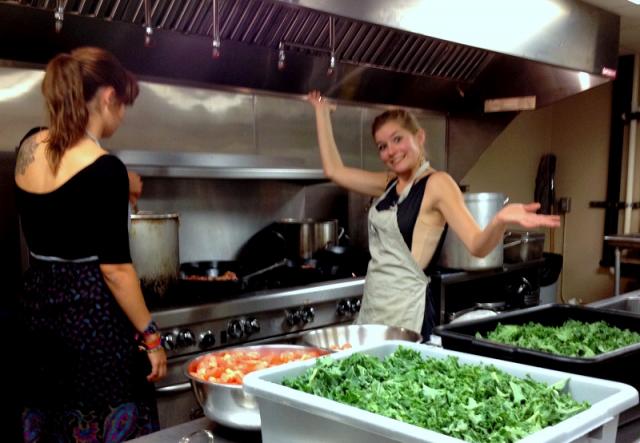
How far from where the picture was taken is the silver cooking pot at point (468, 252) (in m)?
3.60

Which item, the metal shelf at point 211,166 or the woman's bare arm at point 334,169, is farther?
the woman's bare arm at point 334,169

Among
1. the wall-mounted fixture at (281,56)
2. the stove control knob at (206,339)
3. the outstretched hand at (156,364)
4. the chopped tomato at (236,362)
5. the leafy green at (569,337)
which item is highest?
the wall-mounted fixture at (281,56)

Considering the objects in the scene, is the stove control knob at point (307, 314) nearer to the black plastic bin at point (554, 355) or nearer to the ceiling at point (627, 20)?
the black plastic bin at point (554, 355)

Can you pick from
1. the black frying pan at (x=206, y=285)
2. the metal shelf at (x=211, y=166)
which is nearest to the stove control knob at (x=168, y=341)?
the black frying pan at (x=206, y=285)

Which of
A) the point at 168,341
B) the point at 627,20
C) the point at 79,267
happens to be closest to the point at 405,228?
the point at 168,341

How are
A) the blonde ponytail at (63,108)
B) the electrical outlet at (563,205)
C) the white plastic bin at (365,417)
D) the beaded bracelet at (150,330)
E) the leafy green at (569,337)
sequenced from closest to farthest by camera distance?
the white plastic bin at (365,417) < the leafy green at (569,337) < the blonde ponytail at (63,108) < the beaded bracelet at (150,330) < the electrical outlet at (563,205)

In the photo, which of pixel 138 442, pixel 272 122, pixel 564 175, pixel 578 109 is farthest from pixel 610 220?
pixel 138 442

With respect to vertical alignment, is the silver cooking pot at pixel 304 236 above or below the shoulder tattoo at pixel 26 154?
below

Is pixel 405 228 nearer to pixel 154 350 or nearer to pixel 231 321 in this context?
pixel 231 321

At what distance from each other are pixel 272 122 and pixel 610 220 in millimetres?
3630

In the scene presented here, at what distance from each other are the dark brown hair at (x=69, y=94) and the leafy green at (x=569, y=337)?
1.39m

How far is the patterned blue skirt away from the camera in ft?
6.31

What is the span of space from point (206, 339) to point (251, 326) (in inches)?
9.2

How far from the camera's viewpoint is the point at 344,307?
127 inches
